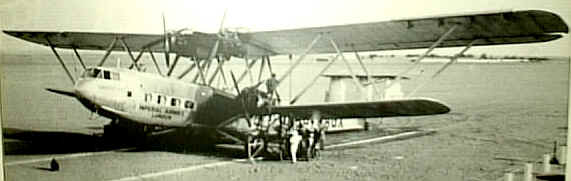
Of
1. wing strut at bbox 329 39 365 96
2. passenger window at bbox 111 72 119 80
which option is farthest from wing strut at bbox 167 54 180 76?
wing strut at bbox 329 39 365 96

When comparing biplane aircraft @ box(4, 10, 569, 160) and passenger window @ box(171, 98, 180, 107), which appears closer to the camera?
biplane aircraft @ box(4, 10, 569, 160)

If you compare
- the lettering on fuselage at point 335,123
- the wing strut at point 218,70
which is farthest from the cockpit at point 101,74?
the lettering on fuselage at point 335,123

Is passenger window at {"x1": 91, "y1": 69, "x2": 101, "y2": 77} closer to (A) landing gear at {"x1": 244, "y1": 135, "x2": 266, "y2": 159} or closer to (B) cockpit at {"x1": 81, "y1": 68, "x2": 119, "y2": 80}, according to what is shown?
(B) cockpit at {"x1": 81, "y1": 68, "x2": 119, "y2": 80}

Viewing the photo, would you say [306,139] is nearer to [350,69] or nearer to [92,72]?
[350,69]

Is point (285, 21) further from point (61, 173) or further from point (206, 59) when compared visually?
Answer: point (61, 173)

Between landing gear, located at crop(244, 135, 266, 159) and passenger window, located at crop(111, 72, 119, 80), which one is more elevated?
passenger window, located at crop(111, 72, 119, 80)

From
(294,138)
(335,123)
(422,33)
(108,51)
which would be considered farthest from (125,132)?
(422,33)

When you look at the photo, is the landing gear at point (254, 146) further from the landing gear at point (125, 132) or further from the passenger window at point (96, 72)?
the passenger window at point (96, 72)
